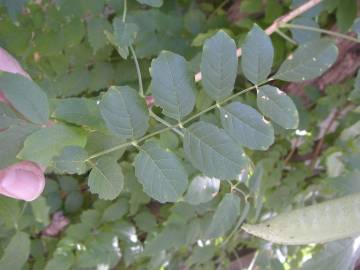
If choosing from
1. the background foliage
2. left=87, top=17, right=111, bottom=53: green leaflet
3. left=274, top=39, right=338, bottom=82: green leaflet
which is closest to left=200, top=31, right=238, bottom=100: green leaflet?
the background foliage

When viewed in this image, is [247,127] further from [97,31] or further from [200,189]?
[97,31]

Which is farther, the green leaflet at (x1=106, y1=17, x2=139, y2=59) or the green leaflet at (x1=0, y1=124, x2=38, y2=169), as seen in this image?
the green leaflet at (x1=106, y1=17, x2=139, y2=59)

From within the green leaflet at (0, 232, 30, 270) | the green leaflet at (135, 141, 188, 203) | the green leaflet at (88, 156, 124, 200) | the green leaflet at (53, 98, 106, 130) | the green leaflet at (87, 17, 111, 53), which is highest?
the green leaflet at (53, 98, 106, 130)

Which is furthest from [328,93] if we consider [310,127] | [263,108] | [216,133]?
[216,133]

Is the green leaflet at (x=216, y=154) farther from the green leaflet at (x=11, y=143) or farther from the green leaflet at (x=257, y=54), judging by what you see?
the green leaflet at (x=11, y=143)

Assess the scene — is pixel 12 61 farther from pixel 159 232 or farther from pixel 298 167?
pixel 298 167

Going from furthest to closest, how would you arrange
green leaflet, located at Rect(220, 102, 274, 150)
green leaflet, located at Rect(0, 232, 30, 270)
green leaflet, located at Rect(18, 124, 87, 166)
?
1. green leaflet, located at Rect(0, 232, 30, 270)
2. green leaflet, located at Rect(220, 102, 274, 150)
3. green leaflet, located at Rect(18, 124, 87, 166)

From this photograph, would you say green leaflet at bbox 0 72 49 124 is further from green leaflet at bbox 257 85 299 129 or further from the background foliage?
green leaflet at bbox 257 85 299 129

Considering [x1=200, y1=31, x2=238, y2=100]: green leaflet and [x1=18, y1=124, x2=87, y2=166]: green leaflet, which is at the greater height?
[x1=200, y1=31, x2=238, y2=100]: green leaflet

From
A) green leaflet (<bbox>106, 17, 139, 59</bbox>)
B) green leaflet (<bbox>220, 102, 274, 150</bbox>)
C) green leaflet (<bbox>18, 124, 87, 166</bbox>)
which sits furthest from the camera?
green leaflet (<bbox>106, 17, 139, 59</bbox>)
